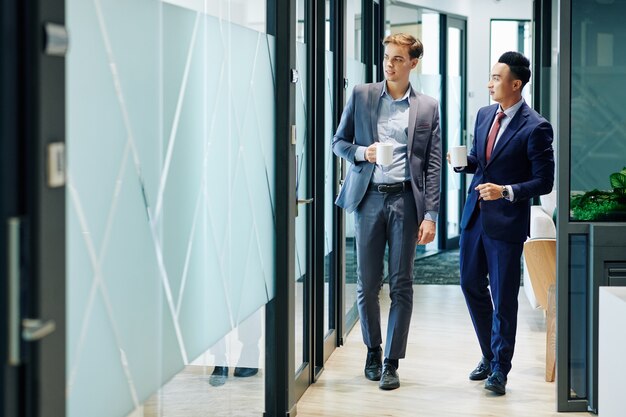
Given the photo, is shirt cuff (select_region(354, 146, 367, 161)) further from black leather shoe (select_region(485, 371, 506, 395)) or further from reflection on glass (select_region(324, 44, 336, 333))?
black leather shoe (select_region(485, 371, 506, 395))

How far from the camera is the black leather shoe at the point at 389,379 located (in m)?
4.31

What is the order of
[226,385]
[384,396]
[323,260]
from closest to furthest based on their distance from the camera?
[226,385], [384,396], [323,260]

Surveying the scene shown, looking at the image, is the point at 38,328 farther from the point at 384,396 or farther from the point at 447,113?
the point at 447,113

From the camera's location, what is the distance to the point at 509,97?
4219mm

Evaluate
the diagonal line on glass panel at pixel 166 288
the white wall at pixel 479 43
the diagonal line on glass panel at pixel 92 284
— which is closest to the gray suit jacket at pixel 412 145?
the diagonal line on glass panel at pixel 166 288

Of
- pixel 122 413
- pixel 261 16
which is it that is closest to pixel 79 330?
pixel 122 413

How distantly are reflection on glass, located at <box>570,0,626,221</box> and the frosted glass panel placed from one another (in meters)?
1.49

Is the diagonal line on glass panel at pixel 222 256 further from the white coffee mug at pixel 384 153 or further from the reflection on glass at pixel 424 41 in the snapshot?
the reflection on glass at pixel 424 41

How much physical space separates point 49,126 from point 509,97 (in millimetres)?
2964

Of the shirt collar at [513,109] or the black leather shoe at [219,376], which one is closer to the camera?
the black leather shoe at [219,376]

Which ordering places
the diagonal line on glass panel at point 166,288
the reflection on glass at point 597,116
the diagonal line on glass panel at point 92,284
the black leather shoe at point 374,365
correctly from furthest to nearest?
the black leather shoe at point 374,365, the reflection on glass at point 597,116, the diagonal line on glass panel at point 166,288, the diagonal line on glass panel at point 92,284

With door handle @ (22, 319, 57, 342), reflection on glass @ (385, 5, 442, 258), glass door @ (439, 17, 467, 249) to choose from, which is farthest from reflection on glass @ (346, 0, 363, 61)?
door handle @ (22, 319, 57, 342)

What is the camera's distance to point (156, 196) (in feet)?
7.65

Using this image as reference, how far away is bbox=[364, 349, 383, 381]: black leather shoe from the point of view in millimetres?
4492
